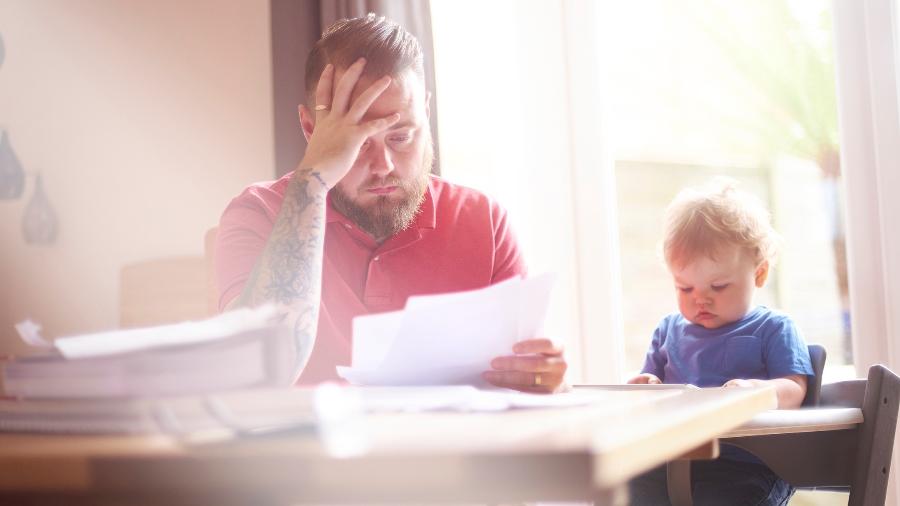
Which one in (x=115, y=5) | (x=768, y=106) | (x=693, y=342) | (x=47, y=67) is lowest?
(x=693, y=342)

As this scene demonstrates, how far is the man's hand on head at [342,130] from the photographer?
1.36 m

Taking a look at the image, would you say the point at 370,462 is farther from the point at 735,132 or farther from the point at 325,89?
the point at 735,132

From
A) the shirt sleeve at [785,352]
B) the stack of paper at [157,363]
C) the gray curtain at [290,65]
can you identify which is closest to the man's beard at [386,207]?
the shirt sleeve at [785,352]

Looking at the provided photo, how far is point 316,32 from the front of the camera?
105 inches

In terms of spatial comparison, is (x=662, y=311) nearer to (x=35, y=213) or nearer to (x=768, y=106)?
(x=768, y=106)

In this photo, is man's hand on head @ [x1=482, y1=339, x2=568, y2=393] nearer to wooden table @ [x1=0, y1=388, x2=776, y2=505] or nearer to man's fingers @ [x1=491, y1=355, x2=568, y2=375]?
man's fingers @ [x1=491, y1=355, x2=568, y2=375]

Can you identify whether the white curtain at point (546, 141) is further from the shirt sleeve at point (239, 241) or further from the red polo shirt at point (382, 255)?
the shirt sleeve at point (239, 241)

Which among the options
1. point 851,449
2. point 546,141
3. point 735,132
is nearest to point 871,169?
point 735,132

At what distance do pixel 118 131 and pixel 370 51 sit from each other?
144 centimetres

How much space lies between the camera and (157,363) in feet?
1.74

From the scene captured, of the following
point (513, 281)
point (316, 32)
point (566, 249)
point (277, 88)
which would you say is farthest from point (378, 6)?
point (513, 281)

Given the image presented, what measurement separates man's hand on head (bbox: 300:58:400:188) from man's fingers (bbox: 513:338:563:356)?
59 centimetres

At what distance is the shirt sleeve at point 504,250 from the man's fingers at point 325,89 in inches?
16.1

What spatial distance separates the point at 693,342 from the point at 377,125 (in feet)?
2.77
